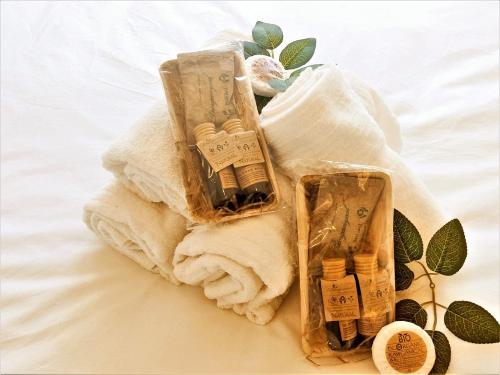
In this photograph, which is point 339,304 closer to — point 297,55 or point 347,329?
point 347,329

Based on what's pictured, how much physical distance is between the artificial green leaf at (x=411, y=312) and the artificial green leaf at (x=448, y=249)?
6 centimetres

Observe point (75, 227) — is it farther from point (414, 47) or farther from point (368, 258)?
point (414, 47)

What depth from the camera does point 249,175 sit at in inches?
28.8

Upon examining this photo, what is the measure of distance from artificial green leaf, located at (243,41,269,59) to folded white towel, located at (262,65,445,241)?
21 cm

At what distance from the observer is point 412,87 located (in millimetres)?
1153

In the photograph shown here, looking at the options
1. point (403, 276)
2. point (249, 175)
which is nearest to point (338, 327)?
point (403, 276)

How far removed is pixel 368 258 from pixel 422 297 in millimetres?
116

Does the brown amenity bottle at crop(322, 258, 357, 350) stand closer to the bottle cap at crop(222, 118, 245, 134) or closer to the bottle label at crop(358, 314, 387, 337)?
the bottle label at crop(358, 314, 387, 337)

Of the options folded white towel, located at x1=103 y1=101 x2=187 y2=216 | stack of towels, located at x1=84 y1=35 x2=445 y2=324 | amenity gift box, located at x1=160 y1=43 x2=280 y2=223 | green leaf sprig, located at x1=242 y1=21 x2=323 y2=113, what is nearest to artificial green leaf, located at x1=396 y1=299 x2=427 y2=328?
stack of towels, located at x1=84 y1=35 x2=445 y2=324

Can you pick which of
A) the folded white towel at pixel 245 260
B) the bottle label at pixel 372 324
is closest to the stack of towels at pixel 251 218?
the folded white towel at pixel 245 260

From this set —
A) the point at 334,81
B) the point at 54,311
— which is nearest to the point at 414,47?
the point at 334,81

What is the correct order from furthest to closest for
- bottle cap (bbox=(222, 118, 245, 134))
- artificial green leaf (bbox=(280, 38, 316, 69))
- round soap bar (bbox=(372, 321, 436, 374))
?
artificial green leaf (bbox=(280, 38, 316, 69)) → bottle cap (bbox=(222, 118, 245, 134)) → round soap bar (bbox=(372, 321, 436, 374))

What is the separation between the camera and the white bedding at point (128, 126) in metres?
0.74

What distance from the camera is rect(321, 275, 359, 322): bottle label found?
70cm
